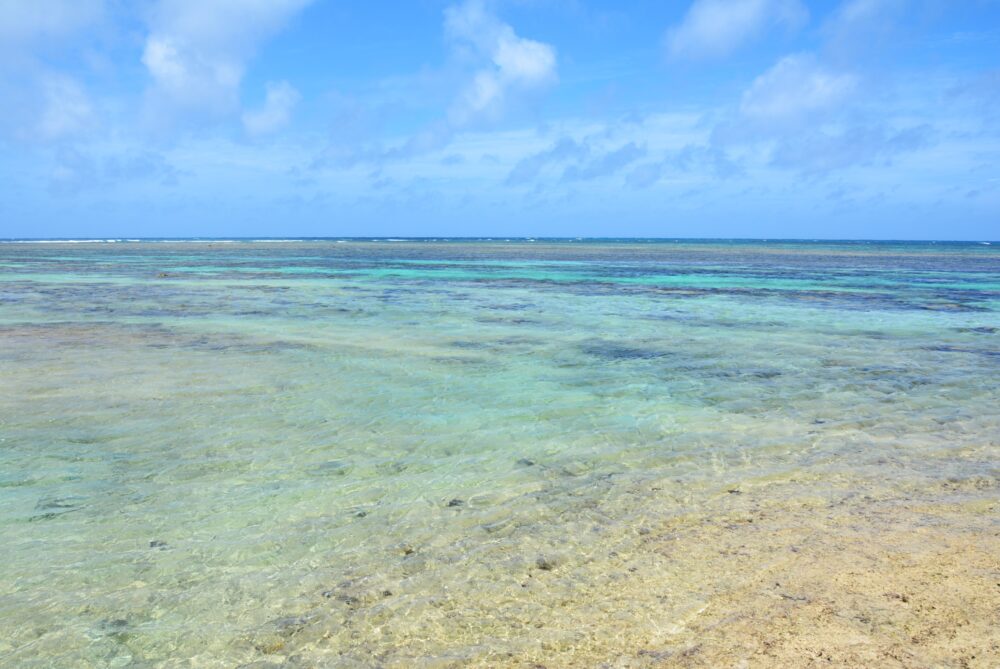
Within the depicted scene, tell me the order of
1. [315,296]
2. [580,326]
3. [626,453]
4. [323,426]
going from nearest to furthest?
1. [626,453]
2. [323,426]
3. [580,326]
4. [315,296]

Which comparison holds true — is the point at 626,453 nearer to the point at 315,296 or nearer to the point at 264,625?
the point at 264,625

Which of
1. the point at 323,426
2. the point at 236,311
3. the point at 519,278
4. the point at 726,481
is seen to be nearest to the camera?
→ the point at 726,481

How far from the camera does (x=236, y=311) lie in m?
18.7

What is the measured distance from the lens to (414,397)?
8.98 metres

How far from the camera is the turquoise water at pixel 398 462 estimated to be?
3.94m

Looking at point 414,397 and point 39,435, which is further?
point 414,397

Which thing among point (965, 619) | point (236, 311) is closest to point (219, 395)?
point (965, 619)

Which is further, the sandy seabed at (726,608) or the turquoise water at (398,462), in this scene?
the turquoise water at (398,462)

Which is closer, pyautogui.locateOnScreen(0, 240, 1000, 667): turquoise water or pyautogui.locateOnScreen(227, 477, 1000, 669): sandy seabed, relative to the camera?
pyautogui.locateOnScreen(227, 477, 1000, 669): sandy seabed

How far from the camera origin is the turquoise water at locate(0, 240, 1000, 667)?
12.9ft

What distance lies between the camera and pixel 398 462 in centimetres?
651

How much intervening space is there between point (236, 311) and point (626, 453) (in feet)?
47.1

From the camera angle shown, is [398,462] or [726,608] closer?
[726,608]

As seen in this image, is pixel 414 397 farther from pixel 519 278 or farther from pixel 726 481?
pixel 519 278
